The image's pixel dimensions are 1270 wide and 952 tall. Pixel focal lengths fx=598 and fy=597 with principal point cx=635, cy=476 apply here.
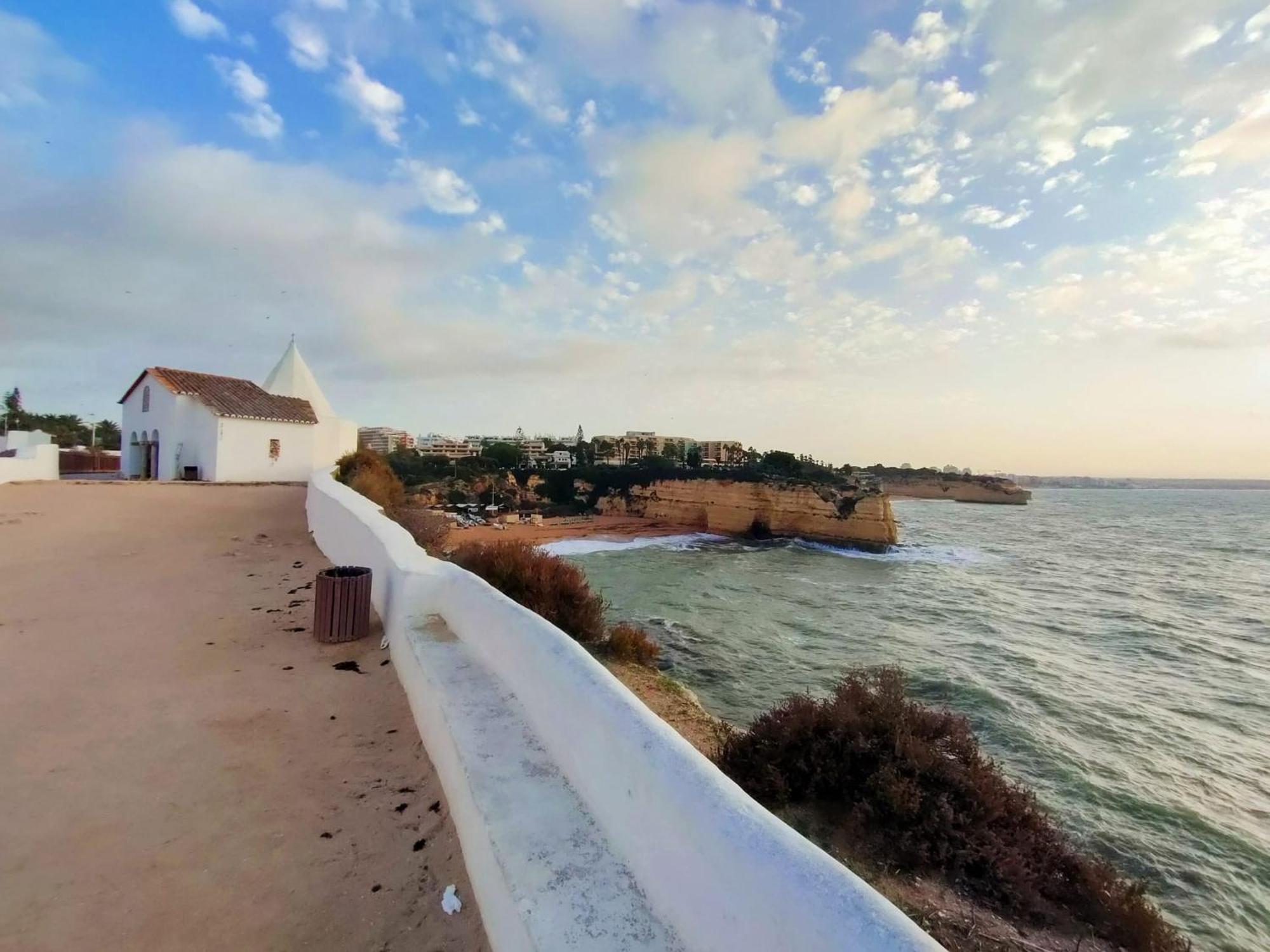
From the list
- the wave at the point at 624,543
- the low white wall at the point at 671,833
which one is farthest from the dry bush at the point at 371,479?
the wave at the point at 624,543

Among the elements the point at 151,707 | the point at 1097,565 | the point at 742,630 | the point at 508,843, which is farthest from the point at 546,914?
the point at 1097,565

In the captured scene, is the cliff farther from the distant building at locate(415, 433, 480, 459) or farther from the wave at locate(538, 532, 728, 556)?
the distant building at locate(415, 433, 480, 459)

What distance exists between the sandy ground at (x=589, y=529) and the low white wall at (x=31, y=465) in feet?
46.9

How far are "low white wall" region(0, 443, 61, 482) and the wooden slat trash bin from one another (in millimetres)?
17299

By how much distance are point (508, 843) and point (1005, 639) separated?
1576 cm

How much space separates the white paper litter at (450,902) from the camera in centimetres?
231

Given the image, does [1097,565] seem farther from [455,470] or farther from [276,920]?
[455,470]

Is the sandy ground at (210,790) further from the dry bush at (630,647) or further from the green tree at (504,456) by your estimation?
the green tree at (504,456)

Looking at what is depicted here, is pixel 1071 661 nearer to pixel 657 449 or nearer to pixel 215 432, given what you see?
pixel 215 432

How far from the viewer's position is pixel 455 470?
5441 cm

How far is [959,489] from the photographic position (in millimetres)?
97875

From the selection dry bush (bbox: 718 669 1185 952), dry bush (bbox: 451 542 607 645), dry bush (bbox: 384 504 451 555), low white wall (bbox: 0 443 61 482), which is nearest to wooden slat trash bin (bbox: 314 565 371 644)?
dry bush (bbox: 451 542 607 645)

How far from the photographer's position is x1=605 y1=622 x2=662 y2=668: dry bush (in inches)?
353

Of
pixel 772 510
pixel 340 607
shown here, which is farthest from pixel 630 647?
pixel 772 510
